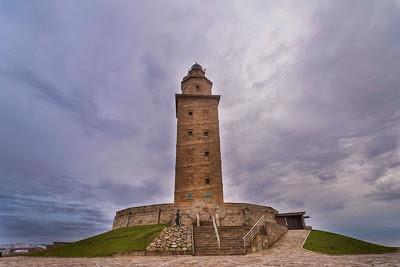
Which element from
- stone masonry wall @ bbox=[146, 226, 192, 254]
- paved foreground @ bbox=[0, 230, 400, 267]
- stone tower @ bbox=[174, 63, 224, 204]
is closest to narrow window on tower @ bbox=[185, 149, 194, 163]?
stone tower @ bbox=[174, 63, 224, 204]

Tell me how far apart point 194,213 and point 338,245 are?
12.1 m

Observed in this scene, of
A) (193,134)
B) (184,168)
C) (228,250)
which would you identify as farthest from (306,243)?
(193,134)

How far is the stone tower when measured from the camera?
32.5m

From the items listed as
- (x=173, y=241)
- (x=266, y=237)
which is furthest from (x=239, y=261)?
(x=266, y=237)

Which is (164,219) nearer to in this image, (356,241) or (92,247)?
(92,247)

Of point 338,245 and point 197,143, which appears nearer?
point 338,245

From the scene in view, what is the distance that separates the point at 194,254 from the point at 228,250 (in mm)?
2225

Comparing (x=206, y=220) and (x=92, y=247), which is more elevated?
(x=206, y=220)

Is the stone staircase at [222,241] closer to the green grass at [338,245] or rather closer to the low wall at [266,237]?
the low wall at [266,237]

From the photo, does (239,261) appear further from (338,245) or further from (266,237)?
(338,245)

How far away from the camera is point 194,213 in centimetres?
2598

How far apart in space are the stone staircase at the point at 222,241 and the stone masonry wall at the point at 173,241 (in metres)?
0.52

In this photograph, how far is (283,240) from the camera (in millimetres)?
24531

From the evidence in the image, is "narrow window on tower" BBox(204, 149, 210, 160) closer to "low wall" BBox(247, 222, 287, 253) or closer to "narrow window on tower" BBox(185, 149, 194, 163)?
"narrow window on tower" BBox(185, 149, 194, 163)
